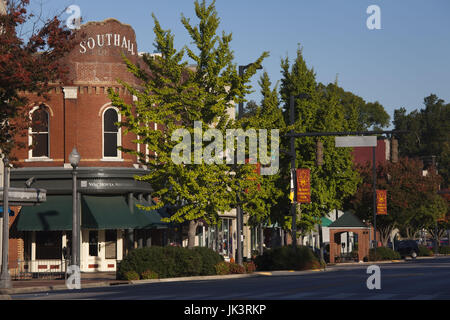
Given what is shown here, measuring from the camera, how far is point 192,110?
43.7 metres

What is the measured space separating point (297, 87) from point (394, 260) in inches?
865

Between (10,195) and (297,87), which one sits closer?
(10,195)

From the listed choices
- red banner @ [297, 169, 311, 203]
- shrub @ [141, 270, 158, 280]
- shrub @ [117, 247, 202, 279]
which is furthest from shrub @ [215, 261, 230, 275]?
red banner @ [297, 169, 311, 203]

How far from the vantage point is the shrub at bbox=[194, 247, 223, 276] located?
41.0 metres

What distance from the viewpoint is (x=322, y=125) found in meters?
62.0

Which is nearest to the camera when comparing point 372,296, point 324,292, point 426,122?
point 372,296

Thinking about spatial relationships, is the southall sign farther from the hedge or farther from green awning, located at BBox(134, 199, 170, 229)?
the hedge

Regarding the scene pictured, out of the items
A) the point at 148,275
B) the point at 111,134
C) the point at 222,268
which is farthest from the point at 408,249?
the point at 148,275

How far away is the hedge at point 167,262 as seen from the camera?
37.9 meters

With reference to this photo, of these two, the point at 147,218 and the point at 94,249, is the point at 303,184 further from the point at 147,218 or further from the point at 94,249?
the point at 94,249

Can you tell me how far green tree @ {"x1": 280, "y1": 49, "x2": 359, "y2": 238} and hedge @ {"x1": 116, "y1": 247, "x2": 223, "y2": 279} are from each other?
20150 mm

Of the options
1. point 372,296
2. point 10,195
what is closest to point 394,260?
point 10,195

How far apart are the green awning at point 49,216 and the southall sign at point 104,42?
27.1 ft

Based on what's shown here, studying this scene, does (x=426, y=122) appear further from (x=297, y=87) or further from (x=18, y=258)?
(x=18, y=258)
